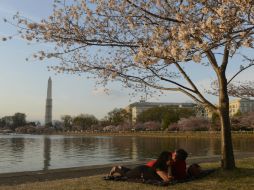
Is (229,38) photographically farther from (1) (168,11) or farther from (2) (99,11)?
(2) (99,11)

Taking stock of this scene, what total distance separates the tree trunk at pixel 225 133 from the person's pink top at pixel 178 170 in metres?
1.75

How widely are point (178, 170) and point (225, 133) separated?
2353 millimetres

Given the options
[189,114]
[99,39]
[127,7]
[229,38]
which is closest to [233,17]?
[229,38]

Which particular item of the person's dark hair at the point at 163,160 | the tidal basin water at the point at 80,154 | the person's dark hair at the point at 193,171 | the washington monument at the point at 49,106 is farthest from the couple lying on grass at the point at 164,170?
the washington monument at the point at 49,106

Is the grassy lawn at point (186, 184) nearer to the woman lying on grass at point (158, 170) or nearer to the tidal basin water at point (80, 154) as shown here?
the woman lying on grass at point (158, 170)

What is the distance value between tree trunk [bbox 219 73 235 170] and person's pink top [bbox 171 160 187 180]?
5.76 ft

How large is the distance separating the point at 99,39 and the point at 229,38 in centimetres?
469

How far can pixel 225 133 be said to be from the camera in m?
12.3

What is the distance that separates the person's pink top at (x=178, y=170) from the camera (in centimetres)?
1070

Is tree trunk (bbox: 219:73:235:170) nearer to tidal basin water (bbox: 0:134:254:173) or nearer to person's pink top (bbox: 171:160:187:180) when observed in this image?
person's pink top (bbox: 171:160:187:180)

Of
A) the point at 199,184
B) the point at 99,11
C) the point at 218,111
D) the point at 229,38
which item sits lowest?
the point at 199,184

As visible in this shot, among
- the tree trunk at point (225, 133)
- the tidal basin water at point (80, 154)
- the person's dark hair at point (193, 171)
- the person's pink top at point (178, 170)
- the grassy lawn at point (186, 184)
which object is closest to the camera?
the grassy lawn at point (186, 184)

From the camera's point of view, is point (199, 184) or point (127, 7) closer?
point (199, 184)

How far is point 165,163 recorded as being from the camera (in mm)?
10469
